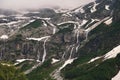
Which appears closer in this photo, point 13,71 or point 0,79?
point 0,79

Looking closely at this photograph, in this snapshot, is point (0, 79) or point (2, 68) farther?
point (2, 68)
